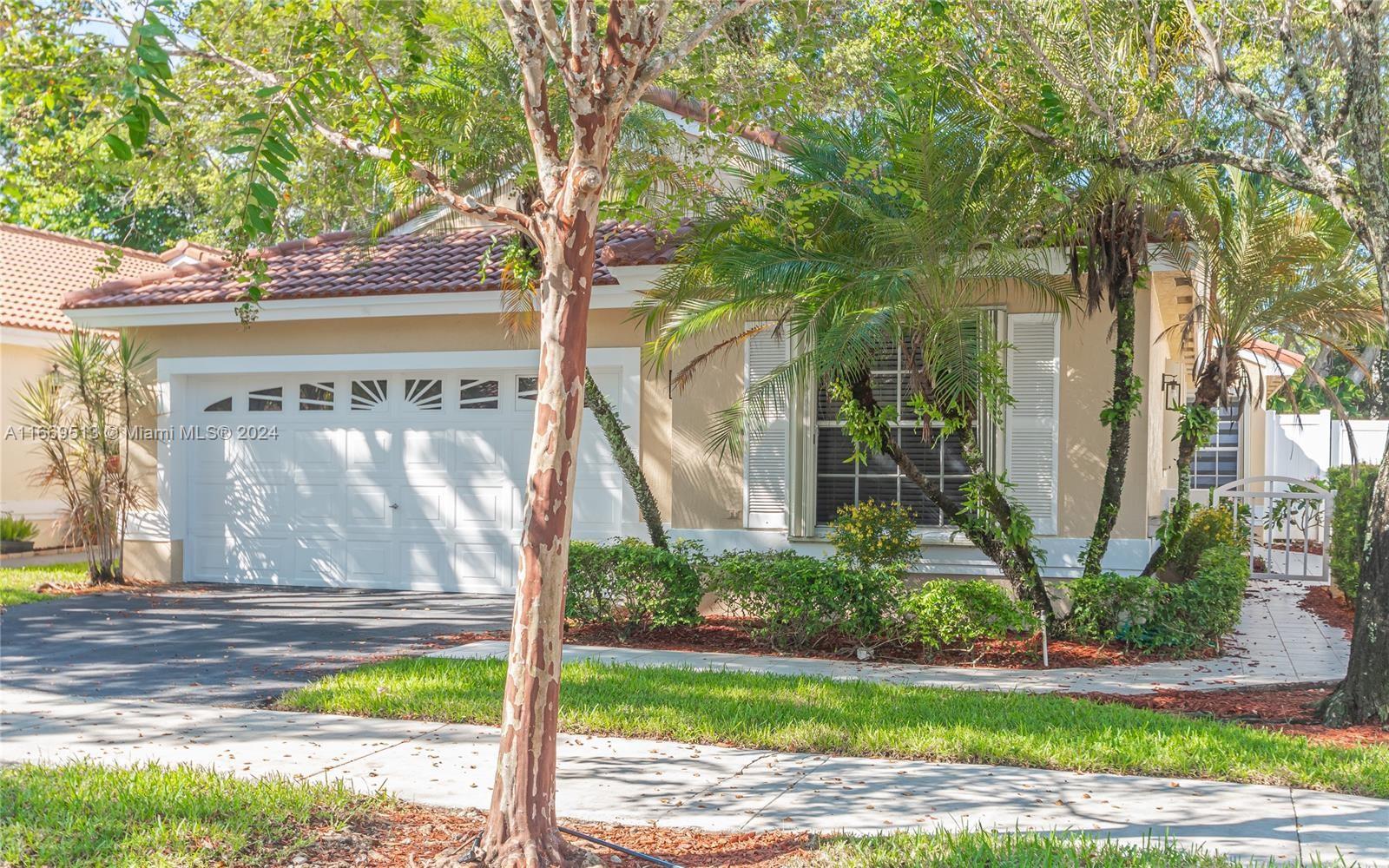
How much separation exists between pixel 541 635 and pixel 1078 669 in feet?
19.0

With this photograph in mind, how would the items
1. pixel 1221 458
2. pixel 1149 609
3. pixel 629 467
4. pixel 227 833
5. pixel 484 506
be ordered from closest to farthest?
pixel 227 833, pixel 1149 609, pixel 629 467, pixel 484 506, pixel 1221 458

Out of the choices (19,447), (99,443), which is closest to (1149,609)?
(99,443)

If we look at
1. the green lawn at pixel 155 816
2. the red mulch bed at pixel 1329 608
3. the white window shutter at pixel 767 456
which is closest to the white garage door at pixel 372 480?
the white window shutter at pixel 767 456

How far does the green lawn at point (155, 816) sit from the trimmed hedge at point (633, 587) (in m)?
4.69

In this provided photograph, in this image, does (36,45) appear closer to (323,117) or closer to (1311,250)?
(323,117)

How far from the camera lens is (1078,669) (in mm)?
9086

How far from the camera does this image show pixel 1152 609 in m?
9.49

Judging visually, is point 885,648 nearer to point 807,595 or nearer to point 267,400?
point 807,595

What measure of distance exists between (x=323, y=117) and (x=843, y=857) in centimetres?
625

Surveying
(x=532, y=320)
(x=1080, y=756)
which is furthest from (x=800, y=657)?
(x=532, y=320)

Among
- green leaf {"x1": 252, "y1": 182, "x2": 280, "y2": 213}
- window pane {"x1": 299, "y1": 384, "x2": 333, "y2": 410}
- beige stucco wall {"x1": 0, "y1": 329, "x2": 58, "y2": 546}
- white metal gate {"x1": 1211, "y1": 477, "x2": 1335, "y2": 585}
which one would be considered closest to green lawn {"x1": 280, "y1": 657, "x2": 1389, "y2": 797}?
green leaf {"x1": 252, "y1": 182, "x2": 280, "y2": 213}

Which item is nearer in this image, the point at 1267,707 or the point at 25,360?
the point at 1267,707

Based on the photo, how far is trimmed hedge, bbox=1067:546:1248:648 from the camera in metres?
9.47

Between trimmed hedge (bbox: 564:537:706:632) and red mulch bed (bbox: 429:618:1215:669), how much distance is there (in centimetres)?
17
